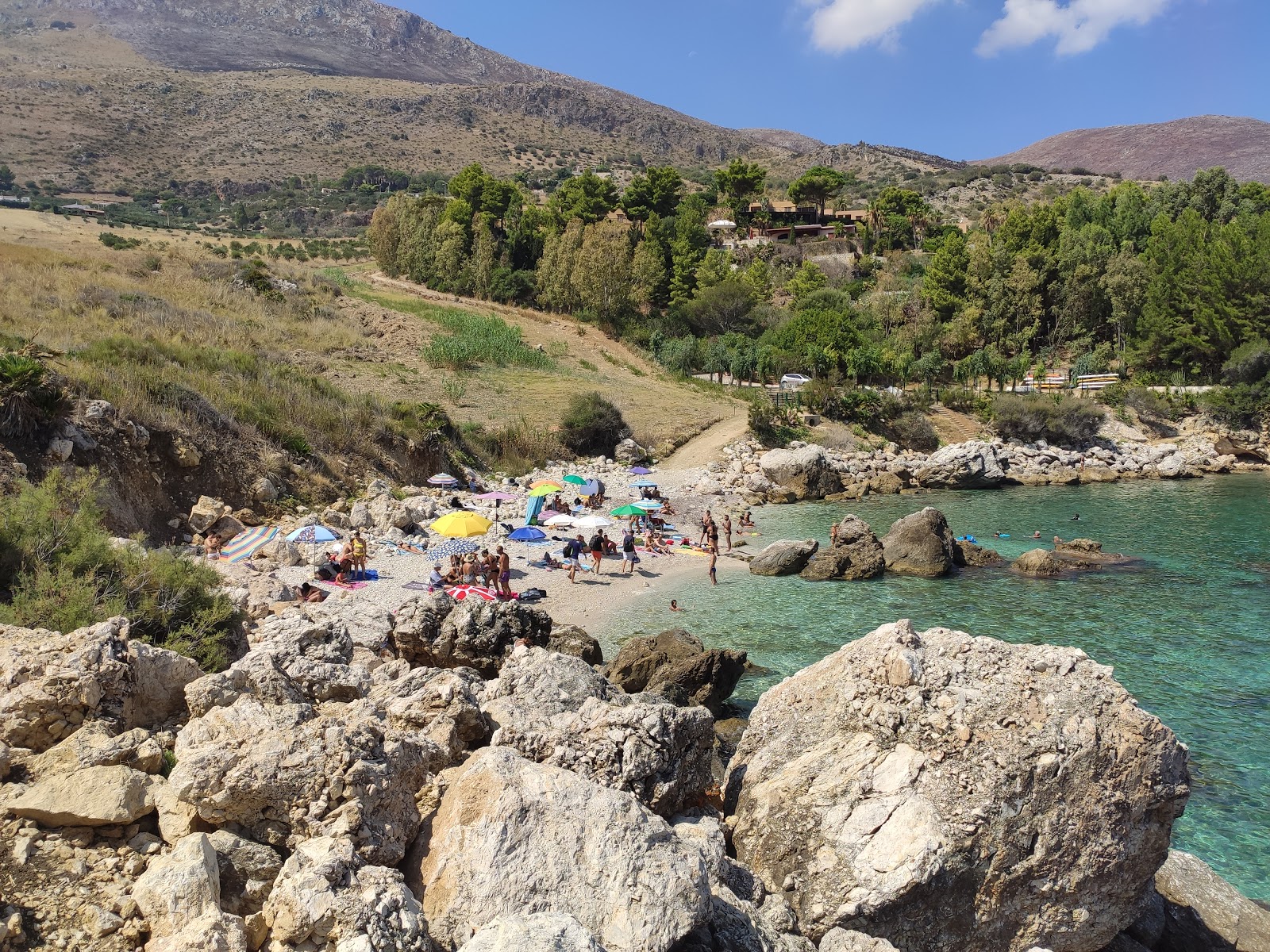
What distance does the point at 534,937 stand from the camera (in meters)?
3.36

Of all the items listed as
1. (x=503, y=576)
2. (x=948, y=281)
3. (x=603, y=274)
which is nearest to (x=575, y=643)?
(x=503, y=576)

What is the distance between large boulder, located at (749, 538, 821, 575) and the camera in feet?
65.9

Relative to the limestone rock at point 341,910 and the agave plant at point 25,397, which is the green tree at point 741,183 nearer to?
the agave plant at point 25,397

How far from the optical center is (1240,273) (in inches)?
1702

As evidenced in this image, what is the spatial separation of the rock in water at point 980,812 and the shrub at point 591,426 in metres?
26.8

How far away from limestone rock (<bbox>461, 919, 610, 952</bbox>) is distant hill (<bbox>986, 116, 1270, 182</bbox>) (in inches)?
5649

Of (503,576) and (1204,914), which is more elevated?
(1204,914)

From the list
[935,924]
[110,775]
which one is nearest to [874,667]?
[935,924]

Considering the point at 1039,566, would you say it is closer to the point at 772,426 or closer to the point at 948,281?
the point at 772,426

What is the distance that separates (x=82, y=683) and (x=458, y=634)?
19.0ft

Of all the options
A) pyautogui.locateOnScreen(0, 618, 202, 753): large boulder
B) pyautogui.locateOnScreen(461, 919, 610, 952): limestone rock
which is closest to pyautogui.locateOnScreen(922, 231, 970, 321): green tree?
pyautogui.locateOnScreen(0, 618, 202, 753): large boulder

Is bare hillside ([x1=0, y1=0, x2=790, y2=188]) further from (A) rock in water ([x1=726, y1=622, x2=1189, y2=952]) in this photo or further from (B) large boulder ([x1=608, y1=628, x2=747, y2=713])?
(A) rock in water ([x1=726, y1=622, x2=1189, y2=952])

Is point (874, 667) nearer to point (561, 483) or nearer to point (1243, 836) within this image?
point (1243, 836)

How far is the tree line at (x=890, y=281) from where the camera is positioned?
45.6 m
